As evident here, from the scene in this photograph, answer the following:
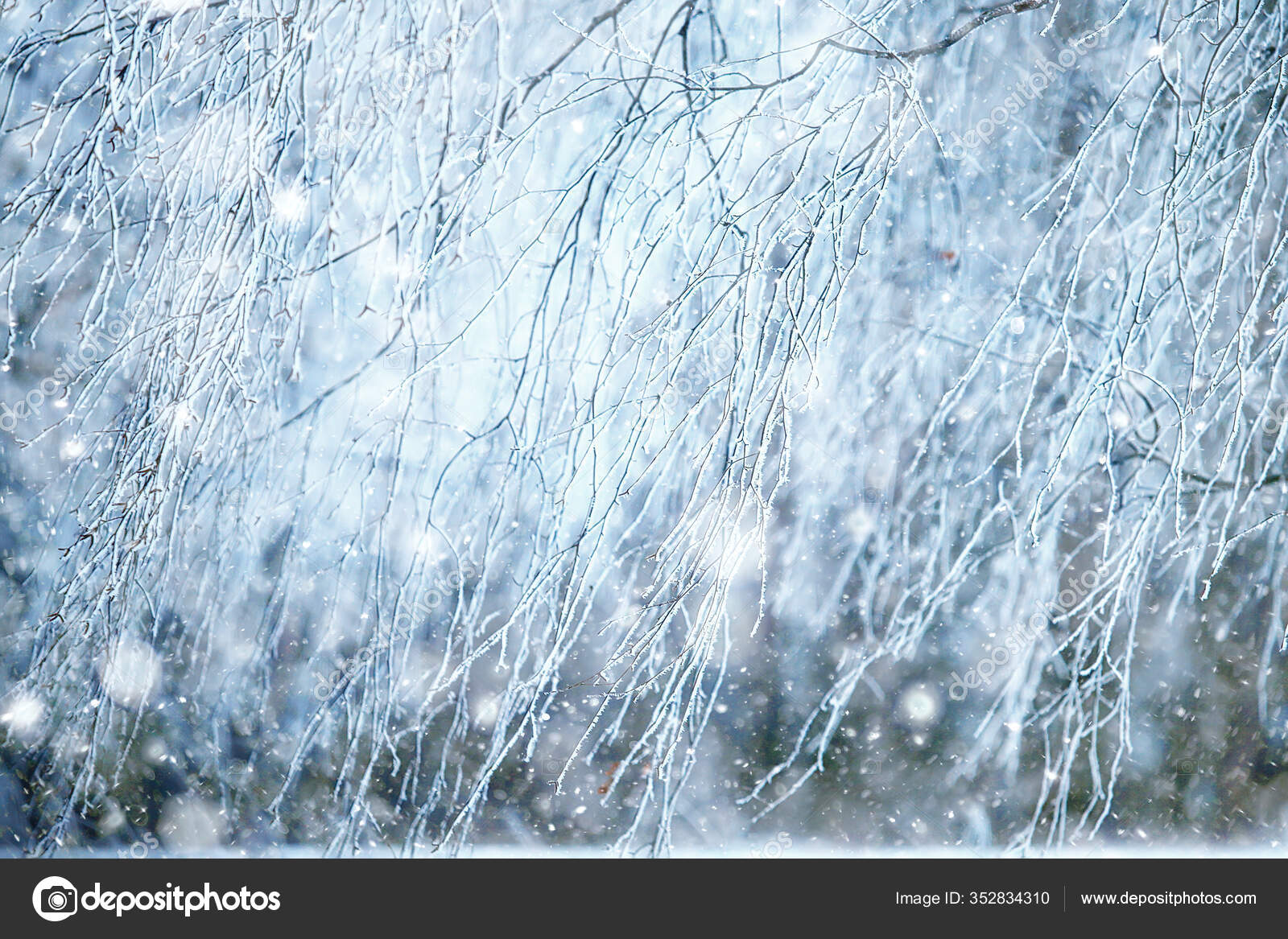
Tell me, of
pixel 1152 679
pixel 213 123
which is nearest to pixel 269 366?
pixel 213 123

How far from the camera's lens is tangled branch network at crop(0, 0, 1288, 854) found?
2.67 ft

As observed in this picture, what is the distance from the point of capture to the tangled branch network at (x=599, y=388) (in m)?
0.81

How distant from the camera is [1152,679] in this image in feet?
4.22

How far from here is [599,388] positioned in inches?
30.8
